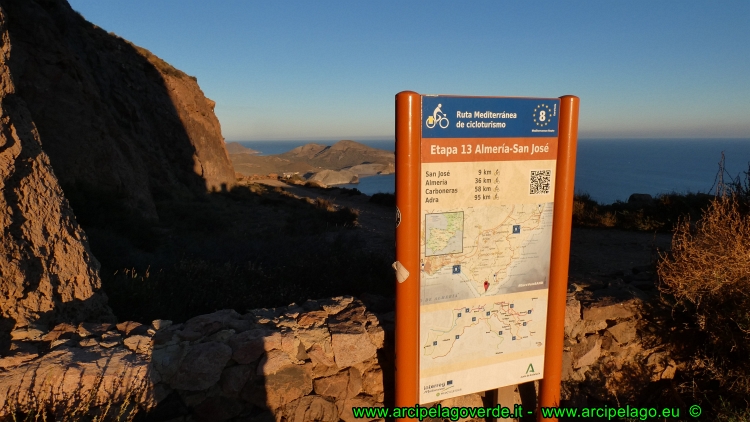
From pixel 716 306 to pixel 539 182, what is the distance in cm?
217

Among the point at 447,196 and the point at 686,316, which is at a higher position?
the point at 447,196

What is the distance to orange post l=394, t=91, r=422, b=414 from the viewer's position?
2592 mm

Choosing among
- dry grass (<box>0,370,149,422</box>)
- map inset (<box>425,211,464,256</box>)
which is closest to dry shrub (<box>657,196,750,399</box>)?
map inset (<box>425,211,464,256</box>)

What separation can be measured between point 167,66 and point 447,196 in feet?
71.5

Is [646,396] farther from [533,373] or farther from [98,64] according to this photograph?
[98,64]

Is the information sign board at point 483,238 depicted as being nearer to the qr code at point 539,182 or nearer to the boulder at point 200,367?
the qr code at point 539,182

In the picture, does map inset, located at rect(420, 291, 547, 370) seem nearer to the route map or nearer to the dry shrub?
the route map

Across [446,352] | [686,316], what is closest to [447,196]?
[446,352]

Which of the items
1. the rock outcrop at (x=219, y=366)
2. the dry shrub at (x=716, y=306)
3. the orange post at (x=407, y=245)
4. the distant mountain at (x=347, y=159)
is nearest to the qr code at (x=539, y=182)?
the orange post at (x=407, y=245)

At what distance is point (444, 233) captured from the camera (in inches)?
110

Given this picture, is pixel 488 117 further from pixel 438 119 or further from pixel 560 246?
pixel 560 246

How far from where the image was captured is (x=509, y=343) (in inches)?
122

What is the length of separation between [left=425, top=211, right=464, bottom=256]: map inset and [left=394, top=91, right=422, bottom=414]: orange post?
90 mm

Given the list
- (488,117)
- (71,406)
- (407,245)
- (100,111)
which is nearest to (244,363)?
(71,406)
